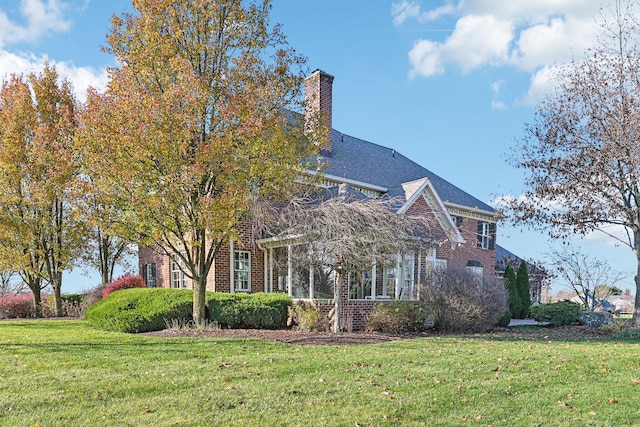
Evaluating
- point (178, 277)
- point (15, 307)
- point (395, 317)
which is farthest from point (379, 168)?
point (15, 307)

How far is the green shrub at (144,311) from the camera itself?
12477 mm

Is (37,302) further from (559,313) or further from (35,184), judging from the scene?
(559,313)

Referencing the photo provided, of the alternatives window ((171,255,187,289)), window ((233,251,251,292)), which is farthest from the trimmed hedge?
window ((171,255,187,289))

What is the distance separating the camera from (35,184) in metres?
17.6

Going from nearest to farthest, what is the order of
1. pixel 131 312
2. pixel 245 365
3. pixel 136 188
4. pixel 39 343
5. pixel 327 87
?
pixel 245 365
pixel 39 343
pixel 136 188
pixel 131 312
pixel 327 87

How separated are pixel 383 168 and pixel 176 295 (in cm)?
1292

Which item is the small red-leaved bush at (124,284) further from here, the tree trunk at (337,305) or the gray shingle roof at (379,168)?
the tree trunk at (337,305)

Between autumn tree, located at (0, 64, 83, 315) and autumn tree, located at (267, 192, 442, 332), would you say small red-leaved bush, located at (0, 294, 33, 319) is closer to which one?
autumn tree, located at (0, 64, 83, 315)

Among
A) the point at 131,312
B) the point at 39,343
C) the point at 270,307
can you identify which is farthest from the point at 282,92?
the point at 39,343

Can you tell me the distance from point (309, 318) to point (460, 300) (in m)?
4.20

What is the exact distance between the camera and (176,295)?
1350 centimetres

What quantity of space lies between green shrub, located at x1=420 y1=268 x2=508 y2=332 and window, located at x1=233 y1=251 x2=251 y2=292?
19.6 feet

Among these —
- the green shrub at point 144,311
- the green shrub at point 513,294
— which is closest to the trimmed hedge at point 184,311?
the green shrub at point 144,311

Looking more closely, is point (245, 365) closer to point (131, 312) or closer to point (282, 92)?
point (131, 312)
